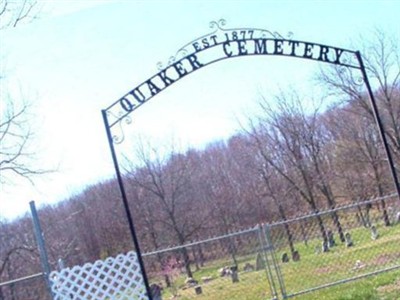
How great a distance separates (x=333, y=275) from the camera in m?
8.96

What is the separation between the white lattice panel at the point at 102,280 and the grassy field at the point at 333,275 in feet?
6.98

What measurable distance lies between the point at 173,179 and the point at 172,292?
10.2 meters

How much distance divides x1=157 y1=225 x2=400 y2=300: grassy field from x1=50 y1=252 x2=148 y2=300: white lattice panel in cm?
213

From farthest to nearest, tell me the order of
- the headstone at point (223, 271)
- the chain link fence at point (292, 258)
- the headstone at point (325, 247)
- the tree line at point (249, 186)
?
the tree line at point (249, 186) → the headstone at point (223, 271) → the headstone at point (325, 247) → the chain link fence at point (292, 258)

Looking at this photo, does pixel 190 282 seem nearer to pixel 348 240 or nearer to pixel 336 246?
pixel 336 246

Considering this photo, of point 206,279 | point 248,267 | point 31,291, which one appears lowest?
point 206,279

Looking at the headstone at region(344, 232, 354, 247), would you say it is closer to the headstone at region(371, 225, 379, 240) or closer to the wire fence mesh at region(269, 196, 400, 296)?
the wire fence mesh at region(269, 196, 400, 296)

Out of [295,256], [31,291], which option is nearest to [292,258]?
[295,256]

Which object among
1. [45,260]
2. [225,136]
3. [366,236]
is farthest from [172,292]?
[225,136]

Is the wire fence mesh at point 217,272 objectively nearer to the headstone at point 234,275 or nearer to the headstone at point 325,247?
the headstone at point 234,275

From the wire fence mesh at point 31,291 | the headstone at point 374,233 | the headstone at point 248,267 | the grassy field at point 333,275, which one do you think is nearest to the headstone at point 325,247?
the grassy field at point 333,275

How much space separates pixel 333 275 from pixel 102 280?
4640 mm

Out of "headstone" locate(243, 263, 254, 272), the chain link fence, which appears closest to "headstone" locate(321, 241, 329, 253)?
the chain link fence

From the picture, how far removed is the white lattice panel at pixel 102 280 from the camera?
5680 mm
